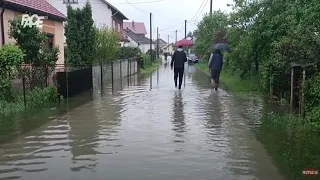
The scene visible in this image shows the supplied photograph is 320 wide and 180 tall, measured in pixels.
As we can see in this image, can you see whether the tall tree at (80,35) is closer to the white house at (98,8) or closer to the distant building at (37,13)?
the distant building at (37,13)

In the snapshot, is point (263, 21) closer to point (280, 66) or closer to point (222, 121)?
point (280, 66)

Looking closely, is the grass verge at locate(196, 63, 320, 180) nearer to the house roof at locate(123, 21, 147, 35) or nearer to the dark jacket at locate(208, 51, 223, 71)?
the dark jacket at locate(208, 51, 223, 71)

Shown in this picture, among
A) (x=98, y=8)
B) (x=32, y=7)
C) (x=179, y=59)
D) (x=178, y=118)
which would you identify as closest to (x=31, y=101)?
(x=178, y=118)

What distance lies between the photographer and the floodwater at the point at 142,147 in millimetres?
5496

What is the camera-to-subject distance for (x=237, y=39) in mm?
18094

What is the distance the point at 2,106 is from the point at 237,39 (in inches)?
436

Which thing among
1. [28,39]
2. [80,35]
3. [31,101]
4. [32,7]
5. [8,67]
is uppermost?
[32,7]

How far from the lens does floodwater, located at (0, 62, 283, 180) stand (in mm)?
5496

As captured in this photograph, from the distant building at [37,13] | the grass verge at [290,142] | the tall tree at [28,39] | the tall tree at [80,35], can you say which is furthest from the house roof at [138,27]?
the grass verge at [290,142]

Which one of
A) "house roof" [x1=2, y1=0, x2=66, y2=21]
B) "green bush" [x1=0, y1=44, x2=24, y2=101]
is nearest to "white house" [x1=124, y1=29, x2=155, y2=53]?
"house roof" [x1=2, y1=0, x2=66, y2=21]

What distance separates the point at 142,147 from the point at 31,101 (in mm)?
5645

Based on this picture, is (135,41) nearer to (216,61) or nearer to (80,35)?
Result: (80,35)

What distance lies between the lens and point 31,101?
1134 cm

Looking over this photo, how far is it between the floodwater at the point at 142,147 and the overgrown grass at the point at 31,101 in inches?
48.8
